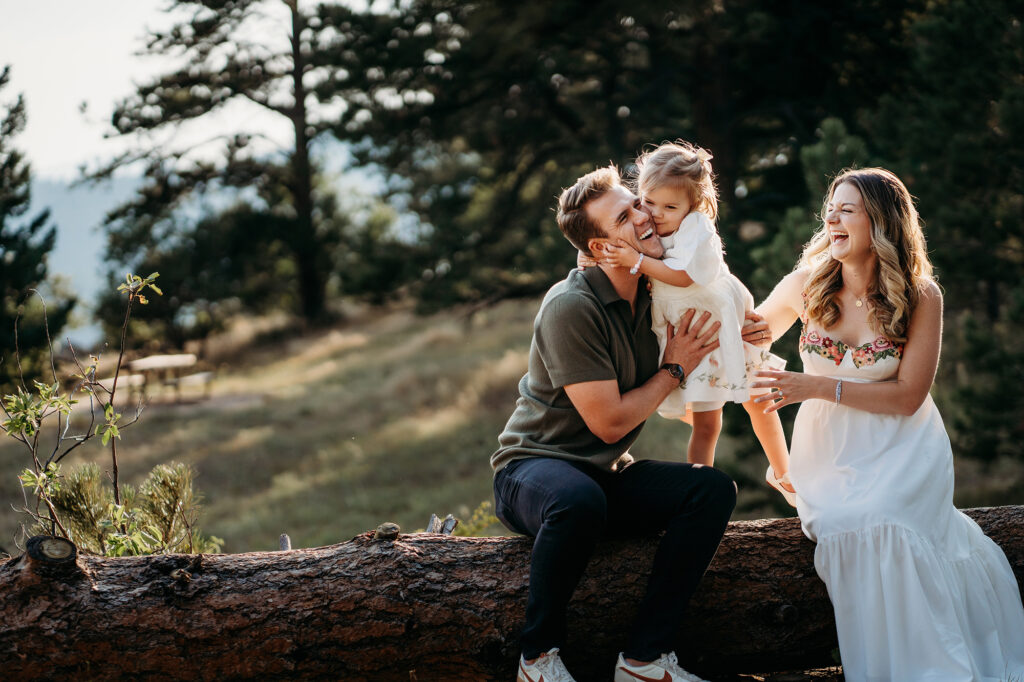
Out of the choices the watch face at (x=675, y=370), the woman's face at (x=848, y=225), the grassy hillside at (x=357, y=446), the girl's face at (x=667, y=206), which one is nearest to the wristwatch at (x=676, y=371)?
the watch face at (x=675, y=370)

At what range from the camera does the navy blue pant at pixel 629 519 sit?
2803mm

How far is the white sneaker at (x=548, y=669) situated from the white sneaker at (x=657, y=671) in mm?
181

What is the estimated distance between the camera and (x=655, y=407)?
3.09m

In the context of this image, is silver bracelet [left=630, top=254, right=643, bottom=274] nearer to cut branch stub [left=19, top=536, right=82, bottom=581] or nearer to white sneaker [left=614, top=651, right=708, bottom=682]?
white sneaker [left=614, top=651, right=708, bottom=682]

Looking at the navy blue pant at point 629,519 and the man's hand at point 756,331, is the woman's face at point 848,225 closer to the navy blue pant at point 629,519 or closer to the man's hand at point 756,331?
the man's hand at point 756,331

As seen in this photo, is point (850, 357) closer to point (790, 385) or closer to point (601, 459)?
point (790, 385)

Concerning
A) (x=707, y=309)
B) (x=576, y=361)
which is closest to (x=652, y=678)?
(x=576, y=361)

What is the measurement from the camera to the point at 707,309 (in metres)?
3.26

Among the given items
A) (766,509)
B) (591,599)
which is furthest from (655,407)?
(766,509)

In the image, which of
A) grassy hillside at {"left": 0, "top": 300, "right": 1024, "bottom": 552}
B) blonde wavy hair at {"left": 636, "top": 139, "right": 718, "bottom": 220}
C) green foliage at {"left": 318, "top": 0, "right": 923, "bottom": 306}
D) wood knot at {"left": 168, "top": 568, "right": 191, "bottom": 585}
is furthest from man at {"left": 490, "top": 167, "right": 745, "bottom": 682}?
green foliage at {"left": 318, "top": 0, "right": 923, "bottom": 306}

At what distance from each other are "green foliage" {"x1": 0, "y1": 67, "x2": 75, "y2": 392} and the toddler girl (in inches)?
272

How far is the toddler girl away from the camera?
10.3ft

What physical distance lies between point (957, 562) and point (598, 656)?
1.22m

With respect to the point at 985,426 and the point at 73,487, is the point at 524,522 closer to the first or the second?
the point at 73,487
